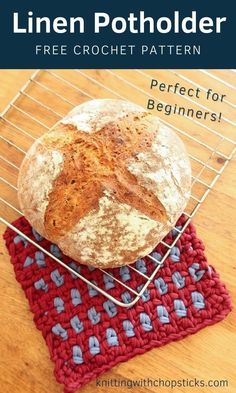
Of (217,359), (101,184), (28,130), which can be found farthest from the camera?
(28,130)

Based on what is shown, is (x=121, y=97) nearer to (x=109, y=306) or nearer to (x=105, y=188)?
(x=105, y=188)

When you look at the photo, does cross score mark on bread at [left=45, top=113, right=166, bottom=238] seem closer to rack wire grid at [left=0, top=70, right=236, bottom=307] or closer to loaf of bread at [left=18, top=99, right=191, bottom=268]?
loaf of bread at [left=18, top=99, right=191, bottom=268]

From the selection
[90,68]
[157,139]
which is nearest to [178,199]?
[157,139]

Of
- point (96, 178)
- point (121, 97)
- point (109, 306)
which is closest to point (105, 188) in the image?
point (96, 178)

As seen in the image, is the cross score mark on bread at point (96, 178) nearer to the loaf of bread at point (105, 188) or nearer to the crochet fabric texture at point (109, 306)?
the loaf of bread at point (105, 188)

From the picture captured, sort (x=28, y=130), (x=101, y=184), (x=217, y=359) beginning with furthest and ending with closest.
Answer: (x=28, y=130), (x=217, y=359), (x=101, y=184)

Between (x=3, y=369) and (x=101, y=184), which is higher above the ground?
(x=101, y=184)

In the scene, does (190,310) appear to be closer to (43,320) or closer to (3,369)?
(43,320)
